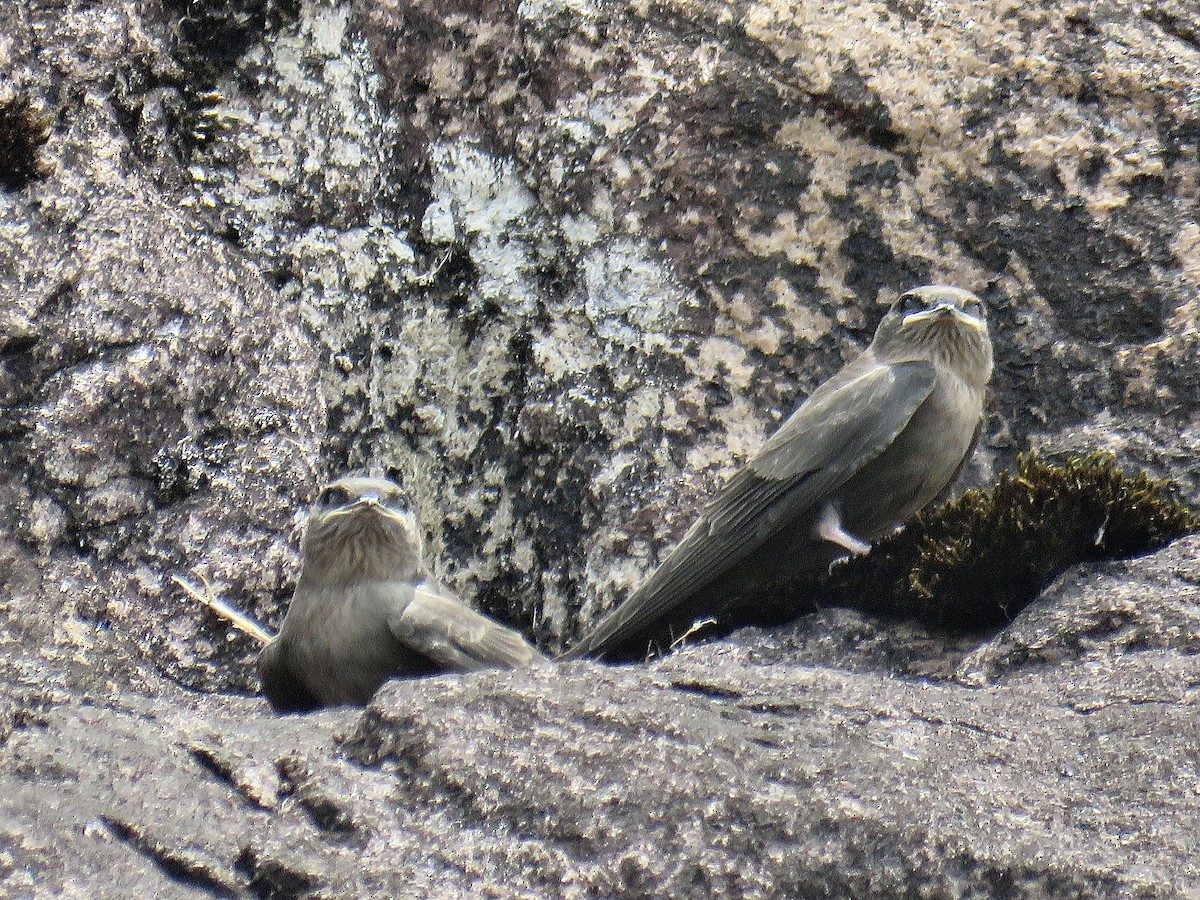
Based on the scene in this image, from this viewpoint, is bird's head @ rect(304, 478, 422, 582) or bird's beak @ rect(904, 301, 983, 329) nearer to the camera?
bird's head @ rect(304, 478, 422, 582)

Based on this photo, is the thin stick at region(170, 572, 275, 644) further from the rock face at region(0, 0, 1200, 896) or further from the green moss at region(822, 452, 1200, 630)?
the green moss at region(822, 452, 1200, 630)

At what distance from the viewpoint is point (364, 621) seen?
5.73m

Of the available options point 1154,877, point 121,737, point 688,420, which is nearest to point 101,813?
point 121,737

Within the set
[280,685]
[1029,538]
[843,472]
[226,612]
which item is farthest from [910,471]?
[226,612]

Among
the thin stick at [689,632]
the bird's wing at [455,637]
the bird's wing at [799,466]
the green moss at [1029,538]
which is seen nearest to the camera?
the bird's wing at [455,637]

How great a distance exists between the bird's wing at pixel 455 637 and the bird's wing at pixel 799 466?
1.74 ft

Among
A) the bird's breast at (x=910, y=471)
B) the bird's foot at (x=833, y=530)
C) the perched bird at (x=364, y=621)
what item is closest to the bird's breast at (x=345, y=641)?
the perched bird at (x=364, y=621)

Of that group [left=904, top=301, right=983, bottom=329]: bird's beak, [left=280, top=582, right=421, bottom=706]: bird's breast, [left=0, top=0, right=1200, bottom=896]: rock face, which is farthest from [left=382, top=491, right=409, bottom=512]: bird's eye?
[left=904, top=301, right=983, bottom=329]: bird's beak

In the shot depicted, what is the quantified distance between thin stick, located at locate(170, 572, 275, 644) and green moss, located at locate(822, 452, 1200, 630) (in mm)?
2450

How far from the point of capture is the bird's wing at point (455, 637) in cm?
535

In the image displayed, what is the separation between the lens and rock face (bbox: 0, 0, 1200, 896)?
19.6 feet

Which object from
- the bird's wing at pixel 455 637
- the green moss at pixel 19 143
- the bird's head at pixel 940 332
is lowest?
the bird's wing at pixel 455 637

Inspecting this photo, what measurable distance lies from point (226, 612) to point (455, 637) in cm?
113

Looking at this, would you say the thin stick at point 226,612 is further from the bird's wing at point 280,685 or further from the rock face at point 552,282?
the bird's wing at point 280,685
